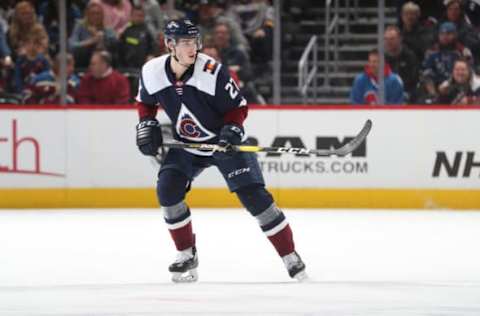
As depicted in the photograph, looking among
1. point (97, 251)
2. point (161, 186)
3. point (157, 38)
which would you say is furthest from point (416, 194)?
point (161, 186)

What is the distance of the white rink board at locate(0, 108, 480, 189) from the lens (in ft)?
32.6

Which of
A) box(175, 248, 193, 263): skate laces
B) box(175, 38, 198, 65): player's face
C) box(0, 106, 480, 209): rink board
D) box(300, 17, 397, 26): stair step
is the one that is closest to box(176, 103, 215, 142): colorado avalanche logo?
box(175, 38, 198, 65): player's face

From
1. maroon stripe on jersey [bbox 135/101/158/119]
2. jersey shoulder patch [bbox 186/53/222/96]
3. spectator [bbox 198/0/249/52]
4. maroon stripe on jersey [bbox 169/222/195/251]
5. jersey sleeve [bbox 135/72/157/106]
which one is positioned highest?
jersey shoulder patch [bbox 186/53/222/96]

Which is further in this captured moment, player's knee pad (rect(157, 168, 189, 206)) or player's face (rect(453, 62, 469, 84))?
player's face (rect(453, 62, 469, 84))

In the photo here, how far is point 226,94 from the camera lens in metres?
6.04

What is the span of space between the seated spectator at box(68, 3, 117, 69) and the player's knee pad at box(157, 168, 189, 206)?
4.29 meters

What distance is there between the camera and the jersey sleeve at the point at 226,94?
6.03 metres

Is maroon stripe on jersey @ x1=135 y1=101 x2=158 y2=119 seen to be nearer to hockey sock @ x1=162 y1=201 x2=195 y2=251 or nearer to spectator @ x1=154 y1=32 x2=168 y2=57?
hockey sock @ x1=162 y1=201 x2=195 y2=251

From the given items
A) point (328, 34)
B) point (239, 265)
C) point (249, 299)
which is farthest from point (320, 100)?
point (249, 299)

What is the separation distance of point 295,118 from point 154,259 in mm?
3216

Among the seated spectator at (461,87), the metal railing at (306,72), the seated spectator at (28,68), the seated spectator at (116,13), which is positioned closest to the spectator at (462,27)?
the seated spectator at (461,87)

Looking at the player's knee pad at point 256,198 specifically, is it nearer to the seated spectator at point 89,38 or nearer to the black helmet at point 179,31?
the black helmet at point 179,31

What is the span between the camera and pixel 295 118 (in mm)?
10047

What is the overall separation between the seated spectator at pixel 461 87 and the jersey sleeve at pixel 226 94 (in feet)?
13.8
